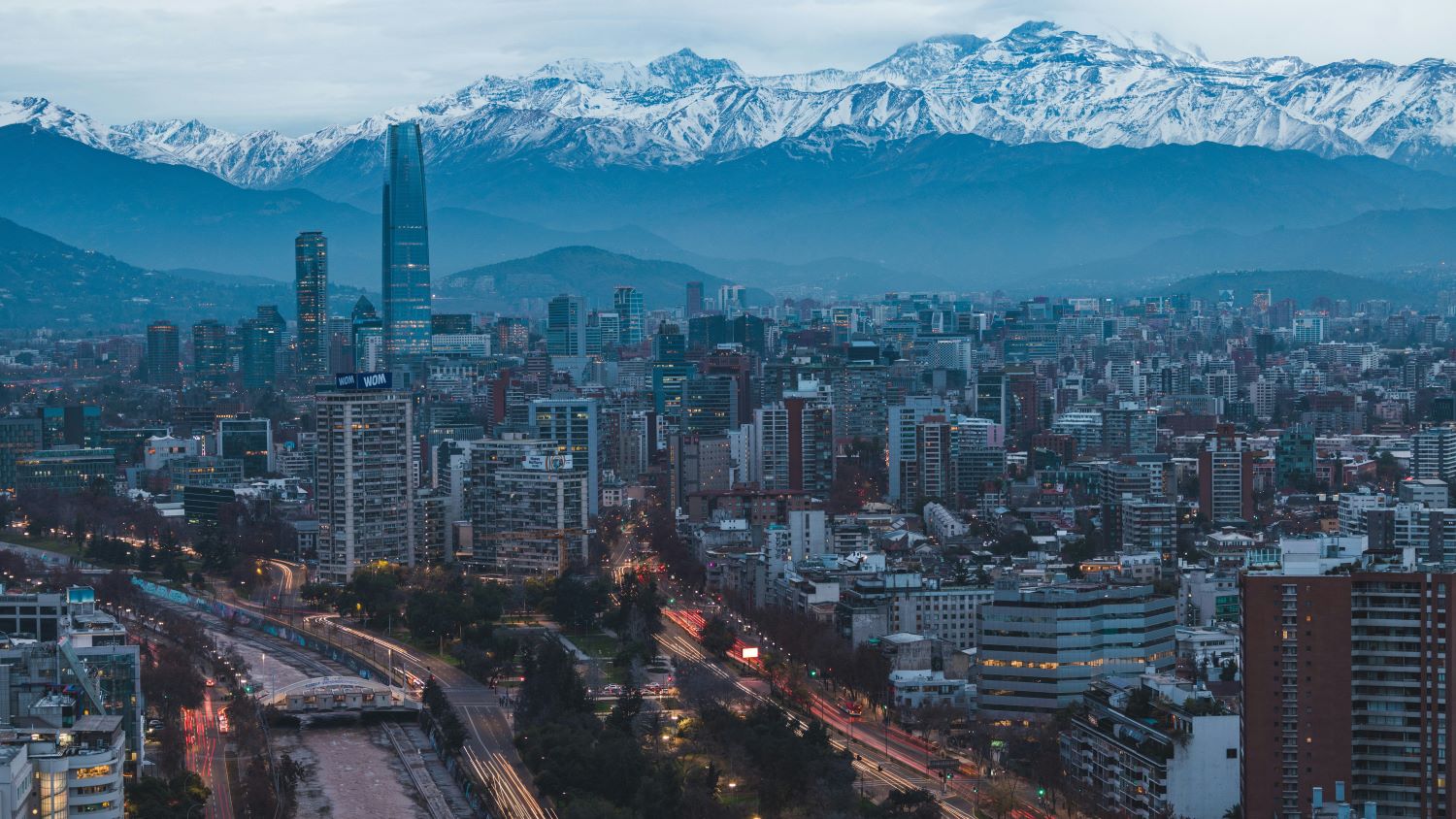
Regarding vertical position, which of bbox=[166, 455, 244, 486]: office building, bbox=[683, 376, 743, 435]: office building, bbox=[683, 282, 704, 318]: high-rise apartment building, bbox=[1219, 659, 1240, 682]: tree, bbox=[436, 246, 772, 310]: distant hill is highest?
bbox=[436, 246, 772, 310]: distant hill

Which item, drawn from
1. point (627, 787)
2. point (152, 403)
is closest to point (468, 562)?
point (627, 787)

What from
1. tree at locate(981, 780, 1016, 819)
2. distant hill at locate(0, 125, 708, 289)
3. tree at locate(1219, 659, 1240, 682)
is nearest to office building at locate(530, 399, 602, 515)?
tree at locate(1219, 659, 1240, 682)

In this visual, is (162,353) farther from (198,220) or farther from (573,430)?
(198,220)

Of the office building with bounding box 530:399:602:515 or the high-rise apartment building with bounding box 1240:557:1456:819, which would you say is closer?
the high-rise apartment building with bounding box 1240:557:1456:819

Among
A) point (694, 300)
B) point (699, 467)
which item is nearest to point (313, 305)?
point (694, 300)

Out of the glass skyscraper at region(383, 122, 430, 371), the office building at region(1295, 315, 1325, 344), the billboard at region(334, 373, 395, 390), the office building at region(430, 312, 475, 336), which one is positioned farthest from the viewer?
the office building at region(1295, 315, 1325, 344)

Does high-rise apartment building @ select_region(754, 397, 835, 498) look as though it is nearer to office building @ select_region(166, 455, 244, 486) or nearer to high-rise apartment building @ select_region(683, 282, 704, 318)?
office building @ select_region(166, 455, 244, 486)

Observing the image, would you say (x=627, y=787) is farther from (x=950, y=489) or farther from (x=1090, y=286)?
(x=1090, y=286)
